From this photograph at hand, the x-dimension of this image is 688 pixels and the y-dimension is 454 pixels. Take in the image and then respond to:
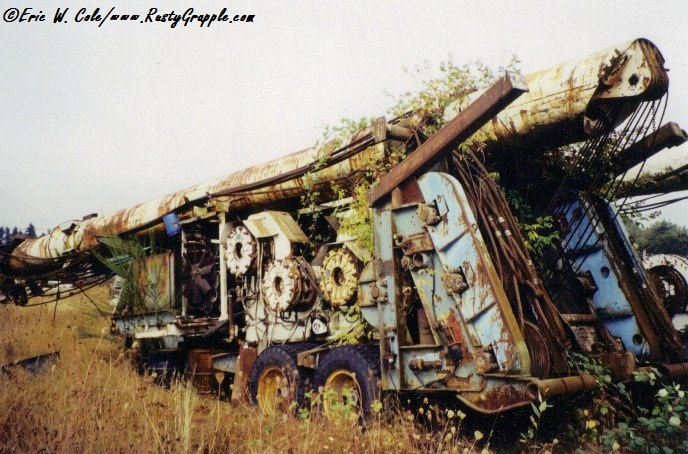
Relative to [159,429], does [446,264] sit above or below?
above

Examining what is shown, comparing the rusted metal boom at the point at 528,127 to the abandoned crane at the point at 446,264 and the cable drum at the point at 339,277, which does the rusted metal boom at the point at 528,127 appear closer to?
the abandoned crane at the point at 446,264

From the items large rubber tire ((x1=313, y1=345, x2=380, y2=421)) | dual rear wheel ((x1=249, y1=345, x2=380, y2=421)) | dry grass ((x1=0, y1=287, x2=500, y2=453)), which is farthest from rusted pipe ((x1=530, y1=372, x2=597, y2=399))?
large rubber tire ((x1=313, y1=345, x2=380, y2=421))

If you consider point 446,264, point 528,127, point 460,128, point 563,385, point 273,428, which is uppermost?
point 528,127

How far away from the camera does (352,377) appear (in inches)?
219

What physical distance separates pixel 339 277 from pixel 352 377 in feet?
4.28

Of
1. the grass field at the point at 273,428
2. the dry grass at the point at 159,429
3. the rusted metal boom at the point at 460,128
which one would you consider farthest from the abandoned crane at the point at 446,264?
the dry grass at the point at 159,429

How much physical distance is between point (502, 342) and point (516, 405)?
0.50 metres

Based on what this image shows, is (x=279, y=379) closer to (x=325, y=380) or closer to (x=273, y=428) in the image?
(x=325, y=380)

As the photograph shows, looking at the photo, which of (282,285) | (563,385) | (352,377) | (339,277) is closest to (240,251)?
(282,285)

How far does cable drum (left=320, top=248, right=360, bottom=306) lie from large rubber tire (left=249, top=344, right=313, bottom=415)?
2.24 feet

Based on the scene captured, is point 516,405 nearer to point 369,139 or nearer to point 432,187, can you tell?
point 432,187

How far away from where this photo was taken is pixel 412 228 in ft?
17.9

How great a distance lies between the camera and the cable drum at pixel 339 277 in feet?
20.4

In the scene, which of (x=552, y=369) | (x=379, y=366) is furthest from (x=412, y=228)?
(x=552, y=369)
